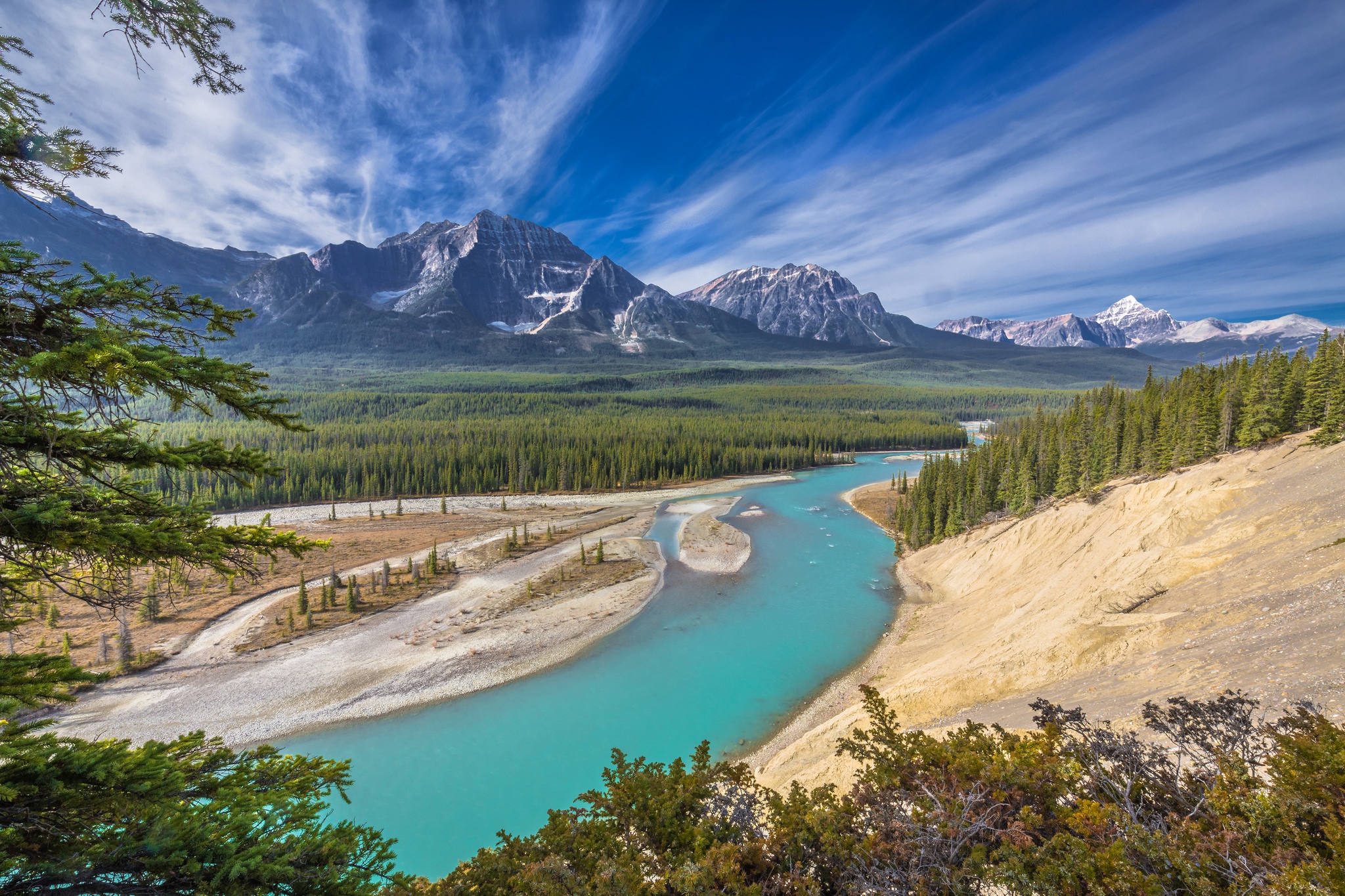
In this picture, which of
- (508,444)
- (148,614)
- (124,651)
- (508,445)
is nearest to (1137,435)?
(124,651)

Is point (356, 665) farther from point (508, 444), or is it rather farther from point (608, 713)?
point (508, 444)

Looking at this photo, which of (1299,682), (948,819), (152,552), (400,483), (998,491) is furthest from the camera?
(400,483)

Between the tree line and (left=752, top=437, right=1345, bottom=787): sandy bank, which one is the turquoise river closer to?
(left=752, top=437, right=1345, bottom=787): sandy bank

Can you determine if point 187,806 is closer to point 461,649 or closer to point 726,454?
point 461,649

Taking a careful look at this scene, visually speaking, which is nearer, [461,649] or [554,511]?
[461,649]

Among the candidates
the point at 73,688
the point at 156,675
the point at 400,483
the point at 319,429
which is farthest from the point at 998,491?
the point at 319,429

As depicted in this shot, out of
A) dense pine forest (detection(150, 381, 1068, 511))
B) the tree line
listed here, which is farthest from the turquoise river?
dense pine forest (detection(150, 381, 1068, 511))

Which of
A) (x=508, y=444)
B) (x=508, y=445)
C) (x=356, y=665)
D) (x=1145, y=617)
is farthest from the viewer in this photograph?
(x=508, y=444)
